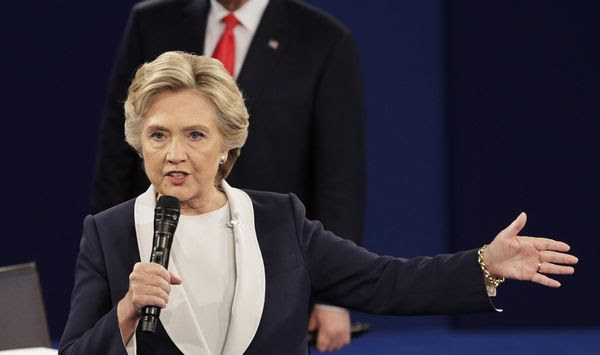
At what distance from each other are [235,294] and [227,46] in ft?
3.95

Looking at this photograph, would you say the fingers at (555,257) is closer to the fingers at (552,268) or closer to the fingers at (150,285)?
the fingers at (552,268)

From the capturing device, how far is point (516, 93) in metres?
5.35

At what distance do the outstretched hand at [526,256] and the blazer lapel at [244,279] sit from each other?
435 millimetres

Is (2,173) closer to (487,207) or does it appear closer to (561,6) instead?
(487,207)

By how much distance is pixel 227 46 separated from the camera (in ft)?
12.0

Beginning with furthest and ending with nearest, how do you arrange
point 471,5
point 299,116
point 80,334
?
point 471,5 → point 299,116 → point 80,334

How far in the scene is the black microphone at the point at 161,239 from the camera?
2.23 m

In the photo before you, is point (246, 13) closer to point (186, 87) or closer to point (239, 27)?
point (239, 27)

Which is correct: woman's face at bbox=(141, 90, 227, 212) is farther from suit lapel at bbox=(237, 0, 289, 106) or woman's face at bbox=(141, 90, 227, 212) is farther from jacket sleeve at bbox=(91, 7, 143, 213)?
jacket sleeve at bbox=(91, 7, 143, 213)

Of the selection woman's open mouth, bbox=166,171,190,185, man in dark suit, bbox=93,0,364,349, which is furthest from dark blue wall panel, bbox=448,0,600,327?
woman's open mouth, bbox=166,171,190,185

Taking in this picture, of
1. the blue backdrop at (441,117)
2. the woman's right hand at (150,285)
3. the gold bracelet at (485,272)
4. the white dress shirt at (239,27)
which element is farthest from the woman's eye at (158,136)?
the blue backdrop at (441,117)

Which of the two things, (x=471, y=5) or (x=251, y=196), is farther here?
(x=471, y=5)

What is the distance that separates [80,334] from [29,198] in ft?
9.95

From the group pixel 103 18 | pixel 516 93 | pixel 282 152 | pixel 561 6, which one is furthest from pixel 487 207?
pixel 282 152
